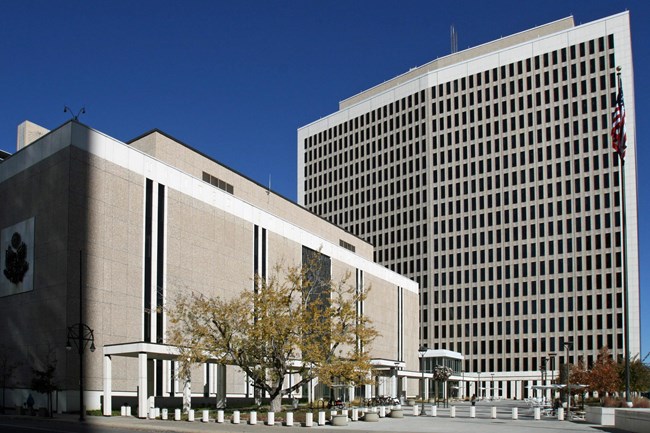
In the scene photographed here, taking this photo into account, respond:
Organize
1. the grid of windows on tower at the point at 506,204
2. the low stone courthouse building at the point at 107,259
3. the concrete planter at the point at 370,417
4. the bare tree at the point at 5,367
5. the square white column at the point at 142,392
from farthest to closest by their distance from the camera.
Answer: the grid of windows on tower at the point at 506,204
the bare tree at the point at 5,367
the low stone courthouse building at the point at 107,259
the concrete planter at the point at 370,417
the square white column at the point at 142,392

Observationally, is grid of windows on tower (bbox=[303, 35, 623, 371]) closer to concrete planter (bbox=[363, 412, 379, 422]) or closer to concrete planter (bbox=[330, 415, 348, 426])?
concrete planter (bbox=[363, 412, 379, 422])

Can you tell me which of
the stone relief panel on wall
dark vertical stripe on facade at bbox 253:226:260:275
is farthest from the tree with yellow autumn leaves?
dark vertical stripe on facade at bbox 253:226:260:275

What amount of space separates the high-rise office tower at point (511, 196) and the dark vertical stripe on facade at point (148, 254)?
8691cm

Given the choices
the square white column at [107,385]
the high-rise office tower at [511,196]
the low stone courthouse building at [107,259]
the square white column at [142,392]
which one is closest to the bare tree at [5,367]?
the low stone courthouse building at [107,259]

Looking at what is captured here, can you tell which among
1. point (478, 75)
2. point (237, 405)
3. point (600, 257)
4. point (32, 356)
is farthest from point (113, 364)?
point (478, 75)

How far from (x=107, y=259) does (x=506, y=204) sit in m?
98.7

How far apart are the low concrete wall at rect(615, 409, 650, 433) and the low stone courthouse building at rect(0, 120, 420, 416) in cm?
2940

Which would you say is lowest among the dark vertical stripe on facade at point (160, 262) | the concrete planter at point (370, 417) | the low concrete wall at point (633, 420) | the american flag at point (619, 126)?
the concrete planter at point (370, 417)

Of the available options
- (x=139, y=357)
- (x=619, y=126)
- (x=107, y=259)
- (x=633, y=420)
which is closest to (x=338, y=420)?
(x=139, y=357)

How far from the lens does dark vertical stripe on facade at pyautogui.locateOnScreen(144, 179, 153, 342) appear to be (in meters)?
58.2

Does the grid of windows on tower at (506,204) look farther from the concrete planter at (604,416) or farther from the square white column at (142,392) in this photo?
the square white column at (142,392)

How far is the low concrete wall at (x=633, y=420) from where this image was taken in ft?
119

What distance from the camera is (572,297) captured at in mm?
131125

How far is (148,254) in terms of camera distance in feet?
195
